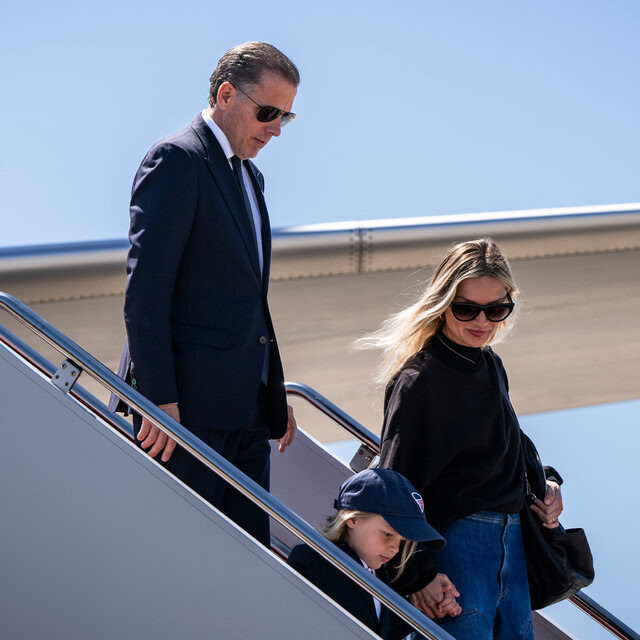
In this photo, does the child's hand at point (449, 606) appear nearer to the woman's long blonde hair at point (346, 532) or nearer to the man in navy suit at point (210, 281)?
the woman's long blonde hair at point (346, 532)

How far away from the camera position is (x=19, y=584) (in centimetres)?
220

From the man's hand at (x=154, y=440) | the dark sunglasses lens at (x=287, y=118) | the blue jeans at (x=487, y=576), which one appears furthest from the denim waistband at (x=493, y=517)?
the dark sunglasses lens at (x=287, y=118)

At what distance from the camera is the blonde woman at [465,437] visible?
91.4 inches

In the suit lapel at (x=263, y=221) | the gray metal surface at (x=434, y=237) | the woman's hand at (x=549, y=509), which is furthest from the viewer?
the gray metal surface at (x=434, y=237)

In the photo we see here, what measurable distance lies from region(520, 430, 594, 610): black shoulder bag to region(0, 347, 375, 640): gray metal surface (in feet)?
2.24

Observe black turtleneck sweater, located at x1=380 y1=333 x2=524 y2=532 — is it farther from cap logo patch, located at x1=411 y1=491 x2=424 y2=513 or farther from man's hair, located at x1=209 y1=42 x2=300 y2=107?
man's hair, located at x1=209 y1=42 x2=300 y2=107

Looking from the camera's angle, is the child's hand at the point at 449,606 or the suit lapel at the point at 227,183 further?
the suit lapel at the point at 227,183

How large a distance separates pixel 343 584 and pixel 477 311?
779 millimetres

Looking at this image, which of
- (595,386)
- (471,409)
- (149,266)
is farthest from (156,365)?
(595,386)

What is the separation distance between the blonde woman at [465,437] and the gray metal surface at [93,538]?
0.42 meters

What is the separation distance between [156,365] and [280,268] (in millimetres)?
4403

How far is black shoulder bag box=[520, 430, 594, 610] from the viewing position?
2.50 metres

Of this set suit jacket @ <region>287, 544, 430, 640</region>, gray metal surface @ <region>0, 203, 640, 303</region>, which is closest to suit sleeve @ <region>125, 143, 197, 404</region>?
suit jacket @ <region>287, 544, 430, 640</region>

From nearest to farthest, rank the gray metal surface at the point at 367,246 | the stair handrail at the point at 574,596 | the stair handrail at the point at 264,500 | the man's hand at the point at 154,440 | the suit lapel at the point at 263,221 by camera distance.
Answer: the stair handrail at the point at 264,500 → the man's hand at the point at 154,440 → the suit lapel at the point at 263,221 → the stair handrail at the point at 574,596 → the gray metal surface at the point at 367,246
